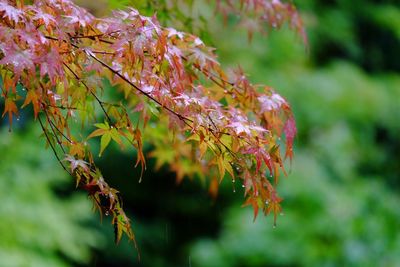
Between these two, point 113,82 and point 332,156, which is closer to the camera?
point 113,82

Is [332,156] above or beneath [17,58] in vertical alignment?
beneath

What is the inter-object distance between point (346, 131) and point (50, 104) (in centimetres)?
401

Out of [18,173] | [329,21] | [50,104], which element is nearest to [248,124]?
[50,104]

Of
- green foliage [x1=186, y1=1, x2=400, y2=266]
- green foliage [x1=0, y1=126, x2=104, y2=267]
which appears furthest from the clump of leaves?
green foliage [x1=186, y1=1, x2=400, y2=266]

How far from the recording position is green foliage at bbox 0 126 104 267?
3.39 m

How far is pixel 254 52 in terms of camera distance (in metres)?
5.44

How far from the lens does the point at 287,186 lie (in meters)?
4.46

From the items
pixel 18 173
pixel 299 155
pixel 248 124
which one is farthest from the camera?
pixel 299 155

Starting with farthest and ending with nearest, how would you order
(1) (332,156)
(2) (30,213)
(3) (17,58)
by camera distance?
(1) (332,156) < (2) (30,213) < (3) (17,58)

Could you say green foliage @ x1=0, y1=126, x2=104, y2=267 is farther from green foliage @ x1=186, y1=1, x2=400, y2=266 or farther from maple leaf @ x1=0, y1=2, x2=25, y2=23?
maple leaf @ x1=0, y1=2, x2=25, y2=23

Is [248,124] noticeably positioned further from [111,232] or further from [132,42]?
[111,232]

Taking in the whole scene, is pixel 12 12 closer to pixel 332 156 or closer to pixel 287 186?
pixel 287 186

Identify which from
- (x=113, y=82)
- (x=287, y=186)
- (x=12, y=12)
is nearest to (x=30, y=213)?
(x=287, y=186)

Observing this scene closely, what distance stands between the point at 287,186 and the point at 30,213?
1.70m
